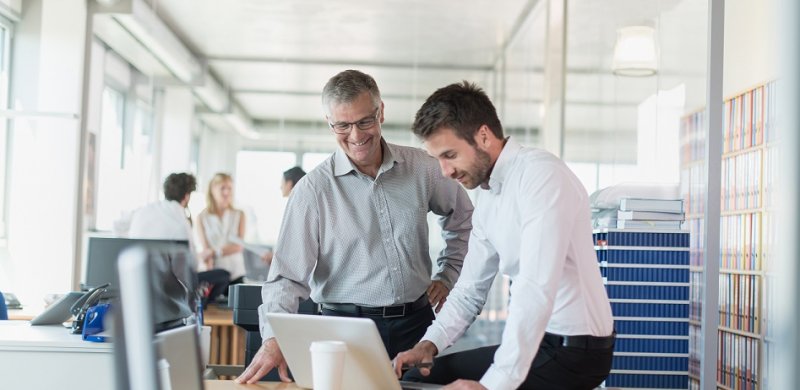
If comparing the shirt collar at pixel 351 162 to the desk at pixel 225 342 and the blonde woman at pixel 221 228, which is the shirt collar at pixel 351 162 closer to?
the desk at pixel 225 342

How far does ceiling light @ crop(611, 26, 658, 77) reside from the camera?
17.5 ft

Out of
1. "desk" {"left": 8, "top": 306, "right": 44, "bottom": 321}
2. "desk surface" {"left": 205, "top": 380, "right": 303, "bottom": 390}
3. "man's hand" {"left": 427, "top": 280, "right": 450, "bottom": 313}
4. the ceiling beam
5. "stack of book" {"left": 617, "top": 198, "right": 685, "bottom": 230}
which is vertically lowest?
"desk" {"left": 8, "top": 306, "right": 44, "bottom": 321}

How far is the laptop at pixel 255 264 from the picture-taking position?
25.8ft

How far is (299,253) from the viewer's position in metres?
2.76

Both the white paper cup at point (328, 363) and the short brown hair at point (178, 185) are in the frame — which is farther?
the short brown hair at point (178, 185)

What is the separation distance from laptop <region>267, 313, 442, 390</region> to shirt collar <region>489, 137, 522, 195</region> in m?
0.55

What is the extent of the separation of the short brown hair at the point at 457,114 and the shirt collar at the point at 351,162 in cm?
62

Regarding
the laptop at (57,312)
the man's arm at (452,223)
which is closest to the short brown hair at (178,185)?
the laptop at (57,312)

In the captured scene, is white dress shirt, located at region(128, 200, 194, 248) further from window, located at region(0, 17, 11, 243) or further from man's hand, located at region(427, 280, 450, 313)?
man's hand, located at region(427, 280, 450, 313)

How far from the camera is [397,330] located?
2.87 meters

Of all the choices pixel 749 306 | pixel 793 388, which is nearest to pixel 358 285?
pixel 793 388

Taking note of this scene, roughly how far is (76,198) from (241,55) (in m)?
2.18

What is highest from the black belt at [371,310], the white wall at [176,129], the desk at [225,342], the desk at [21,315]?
the white wall at [176,129]

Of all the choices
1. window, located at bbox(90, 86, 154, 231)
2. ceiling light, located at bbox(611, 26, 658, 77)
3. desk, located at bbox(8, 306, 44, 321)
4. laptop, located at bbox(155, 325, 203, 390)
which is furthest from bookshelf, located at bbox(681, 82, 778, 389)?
window, located at bbox(90, 86, 154, 231)
